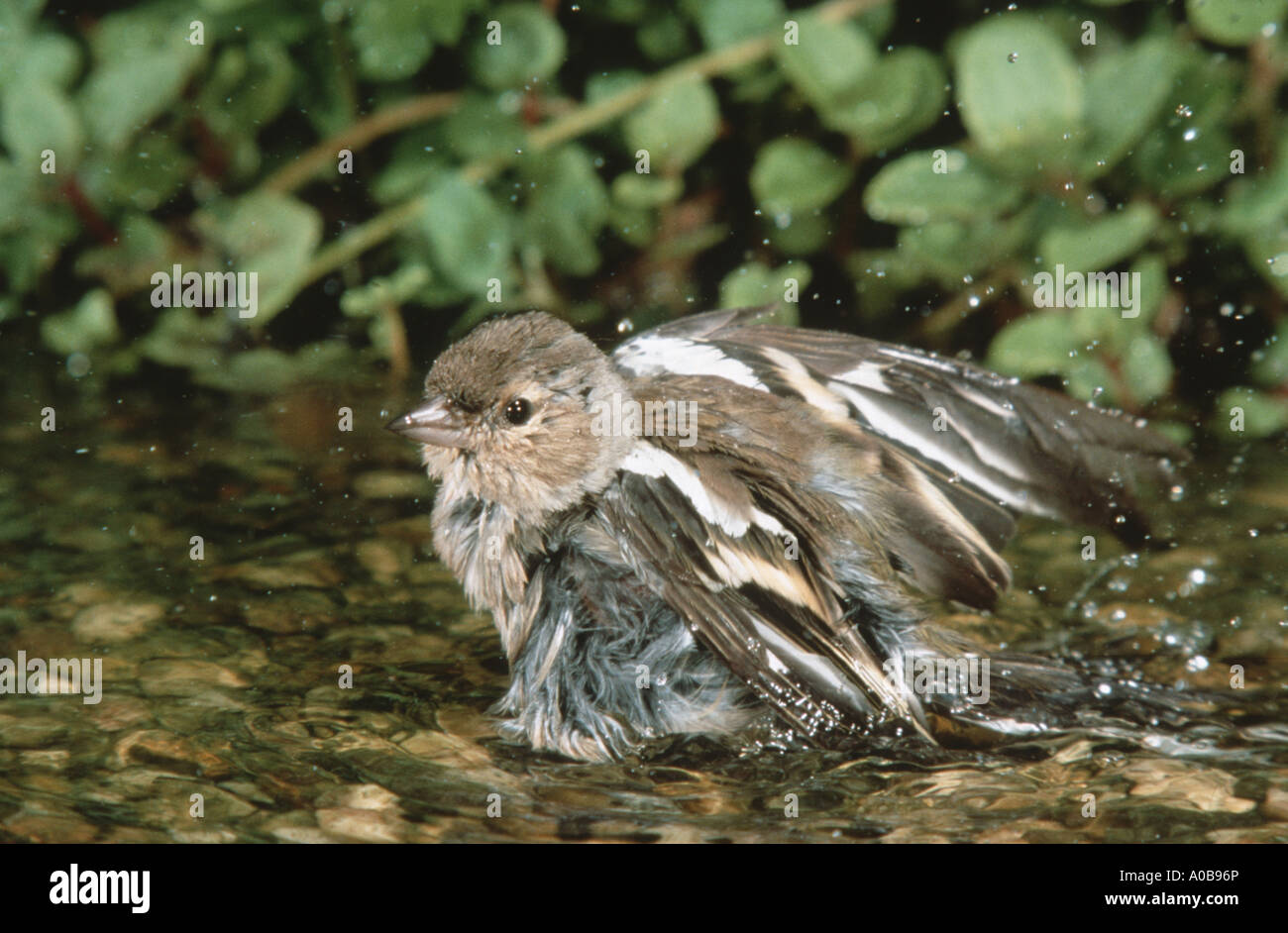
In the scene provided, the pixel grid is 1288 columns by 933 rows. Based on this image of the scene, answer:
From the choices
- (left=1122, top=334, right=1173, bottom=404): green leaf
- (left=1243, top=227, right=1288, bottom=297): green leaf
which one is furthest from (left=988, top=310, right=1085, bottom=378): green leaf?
(left=1243, top=227, right=1288, bottom=297): green leaf

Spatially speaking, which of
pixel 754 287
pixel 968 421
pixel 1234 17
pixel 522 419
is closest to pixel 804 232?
pixel 754 287

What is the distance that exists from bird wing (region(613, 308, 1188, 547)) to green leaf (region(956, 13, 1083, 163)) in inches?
31.0

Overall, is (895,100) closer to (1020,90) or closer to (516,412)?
(1020,90)

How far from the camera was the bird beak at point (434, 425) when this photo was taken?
2980 mm

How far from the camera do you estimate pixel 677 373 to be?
130 inches

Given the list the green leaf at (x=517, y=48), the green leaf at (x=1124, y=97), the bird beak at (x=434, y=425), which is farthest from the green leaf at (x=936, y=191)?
the bird beak at (x=434, y=425)

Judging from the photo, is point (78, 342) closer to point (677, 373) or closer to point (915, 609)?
point (677, 373)

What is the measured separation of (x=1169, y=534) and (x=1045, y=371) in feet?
1.87

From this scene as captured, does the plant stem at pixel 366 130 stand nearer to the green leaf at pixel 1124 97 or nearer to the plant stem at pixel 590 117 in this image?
the plant stem at pixel 590 117

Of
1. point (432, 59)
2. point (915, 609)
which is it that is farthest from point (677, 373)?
point (432, 59)

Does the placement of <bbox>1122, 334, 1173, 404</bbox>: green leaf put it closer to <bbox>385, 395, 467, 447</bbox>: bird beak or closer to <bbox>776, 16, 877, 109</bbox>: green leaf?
<bbox>776, 16, 877, 109</bbox>: green leaf

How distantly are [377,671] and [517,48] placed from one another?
2.03 m

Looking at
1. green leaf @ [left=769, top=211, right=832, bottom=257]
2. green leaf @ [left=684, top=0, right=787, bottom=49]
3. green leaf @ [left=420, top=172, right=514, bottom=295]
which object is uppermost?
green leaf @ [left=684, top=0, right=787, bottom=49]

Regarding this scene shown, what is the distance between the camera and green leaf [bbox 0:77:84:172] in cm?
415
